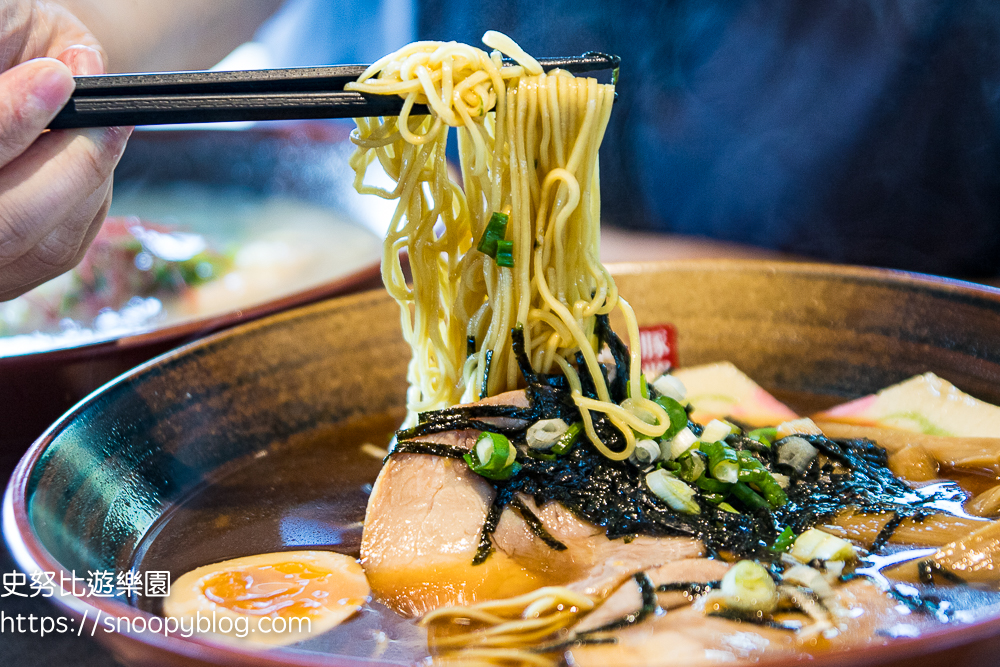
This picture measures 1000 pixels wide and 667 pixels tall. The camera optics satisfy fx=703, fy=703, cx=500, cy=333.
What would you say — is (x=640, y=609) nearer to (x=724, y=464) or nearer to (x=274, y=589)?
(x=724, y=464)

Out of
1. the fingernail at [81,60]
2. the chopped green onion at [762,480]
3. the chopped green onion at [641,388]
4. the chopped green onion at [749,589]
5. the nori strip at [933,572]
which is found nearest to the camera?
the chopped green onion at [749,589]

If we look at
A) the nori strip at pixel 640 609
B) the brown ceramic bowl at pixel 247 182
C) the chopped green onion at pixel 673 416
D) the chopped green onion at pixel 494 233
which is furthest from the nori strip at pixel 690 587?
the brown ceramic bowl at pixel 247 182

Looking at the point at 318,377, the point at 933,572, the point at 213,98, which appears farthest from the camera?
the point at 318,377

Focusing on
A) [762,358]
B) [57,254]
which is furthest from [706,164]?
[57,254]

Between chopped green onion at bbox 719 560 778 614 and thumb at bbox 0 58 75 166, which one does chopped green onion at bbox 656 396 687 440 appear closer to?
chopped green onion at bbox 719 560 778 614

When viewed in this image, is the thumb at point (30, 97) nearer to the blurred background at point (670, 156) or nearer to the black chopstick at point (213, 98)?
the black chopstick at point (213, 98)

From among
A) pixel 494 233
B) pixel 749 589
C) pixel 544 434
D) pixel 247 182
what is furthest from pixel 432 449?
pixel 247 182
